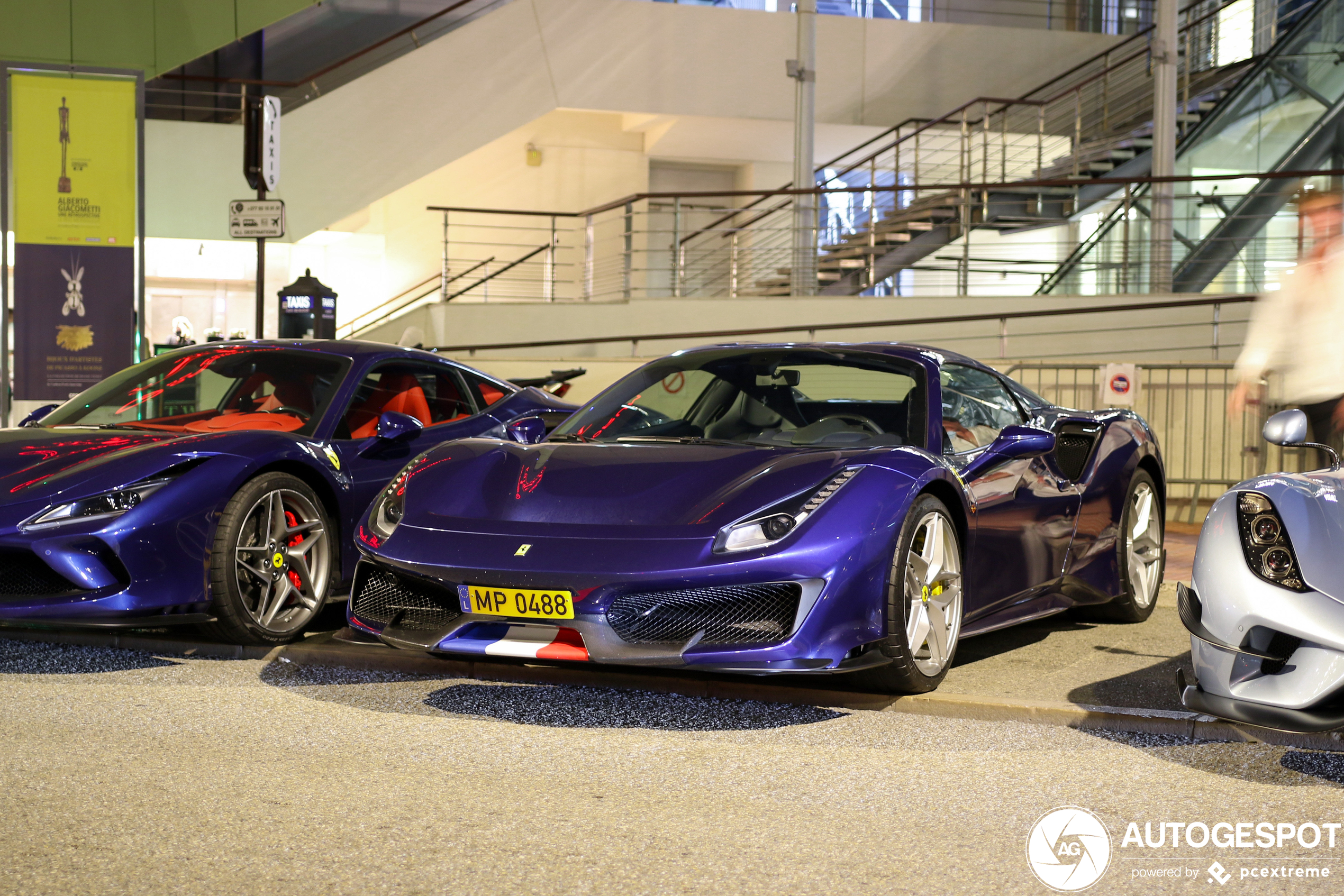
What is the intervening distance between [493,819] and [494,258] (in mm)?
17937

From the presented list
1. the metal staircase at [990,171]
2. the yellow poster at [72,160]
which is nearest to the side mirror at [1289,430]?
the yellow poster at [72,160]

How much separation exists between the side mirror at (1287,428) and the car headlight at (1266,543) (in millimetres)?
487

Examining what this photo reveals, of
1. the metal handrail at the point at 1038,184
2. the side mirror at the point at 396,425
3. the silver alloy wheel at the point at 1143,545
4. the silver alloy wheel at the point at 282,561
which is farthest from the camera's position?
the metal handrail at the point at 1038,184

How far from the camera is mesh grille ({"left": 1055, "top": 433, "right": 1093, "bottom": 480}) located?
5.55 metres

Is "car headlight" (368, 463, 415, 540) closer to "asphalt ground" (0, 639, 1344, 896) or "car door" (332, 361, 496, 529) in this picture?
"asphalt ground" (0, 639, 1344, 896)

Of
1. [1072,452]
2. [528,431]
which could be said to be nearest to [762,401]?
[528,431]

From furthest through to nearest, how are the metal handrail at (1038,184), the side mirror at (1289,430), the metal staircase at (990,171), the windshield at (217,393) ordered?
the metal staircase at (990,171), the metal handrail at (1038,184), the windshield at (217,393), the side mirror at (1289,430)

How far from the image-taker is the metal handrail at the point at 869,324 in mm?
13727

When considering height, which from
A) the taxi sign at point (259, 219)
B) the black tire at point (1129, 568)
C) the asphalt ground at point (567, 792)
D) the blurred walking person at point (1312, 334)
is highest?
the taxi sign at point (259, 219)

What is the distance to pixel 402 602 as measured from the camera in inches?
169

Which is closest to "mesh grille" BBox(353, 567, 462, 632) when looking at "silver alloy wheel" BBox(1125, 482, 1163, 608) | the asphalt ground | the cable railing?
the asphalt ground

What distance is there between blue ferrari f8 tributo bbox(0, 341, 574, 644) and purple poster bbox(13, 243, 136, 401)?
4058 mm

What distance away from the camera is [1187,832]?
10.1 feet

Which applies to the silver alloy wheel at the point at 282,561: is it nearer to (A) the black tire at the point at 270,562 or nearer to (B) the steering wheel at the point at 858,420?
(A) the black tire at the point at 270,562
